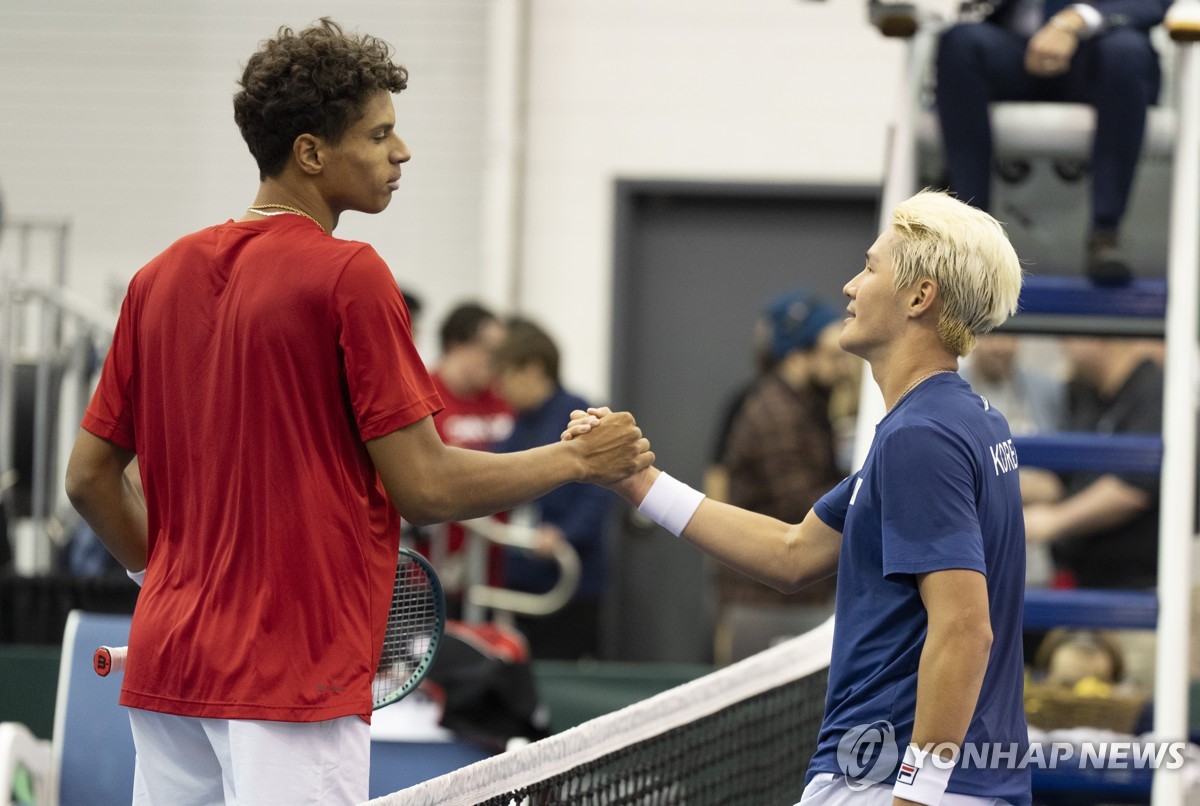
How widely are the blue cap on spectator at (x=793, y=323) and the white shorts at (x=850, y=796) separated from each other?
4.19 metres

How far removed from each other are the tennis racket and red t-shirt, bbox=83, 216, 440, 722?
0.35 m

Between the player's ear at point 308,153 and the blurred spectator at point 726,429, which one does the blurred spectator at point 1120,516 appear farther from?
the player's ear at point 308,153

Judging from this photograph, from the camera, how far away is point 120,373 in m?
2.36

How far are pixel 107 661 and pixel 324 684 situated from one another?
41 centimetres

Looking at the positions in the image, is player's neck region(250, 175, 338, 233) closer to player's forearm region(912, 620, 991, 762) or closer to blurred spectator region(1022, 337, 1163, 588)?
player's forearm region(912, 620, 991, 762)

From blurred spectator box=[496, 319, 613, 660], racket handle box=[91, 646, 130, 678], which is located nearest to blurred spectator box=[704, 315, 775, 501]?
blurred spectator box=[496, 319, 613, 660]

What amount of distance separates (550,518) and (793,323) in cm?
138

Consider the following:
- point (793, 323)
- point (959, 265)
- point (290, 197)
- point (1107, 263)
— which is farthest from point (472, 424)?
point (959, 265)

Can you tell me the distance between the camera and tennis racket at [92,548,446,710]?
2.62 m

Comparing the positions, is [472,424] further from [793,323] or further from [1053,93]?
[1053,93]

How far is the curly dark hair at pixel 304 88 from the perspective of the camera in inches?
88.8

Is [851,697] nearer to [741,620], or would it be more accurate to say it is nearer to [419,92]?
[741,620]

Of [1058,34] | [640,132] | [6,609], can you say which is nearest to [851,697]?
[1058,34]

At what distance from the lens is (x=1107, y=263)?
13.3ft
